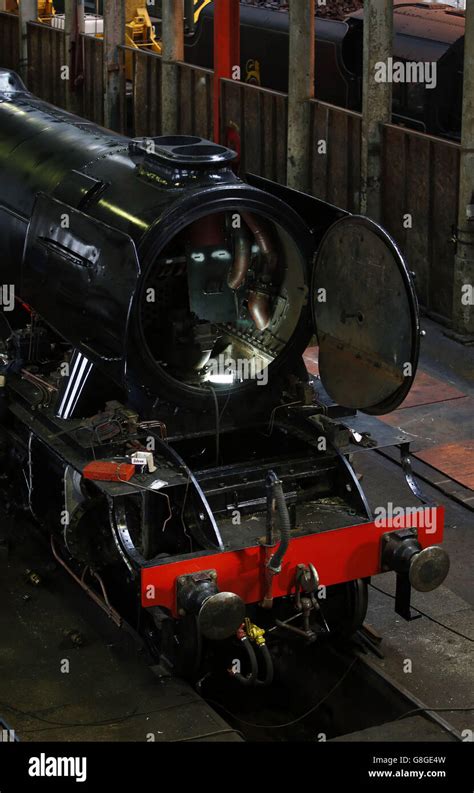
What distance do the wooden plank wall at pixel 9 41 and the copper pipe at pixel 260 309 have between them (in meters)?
12.0

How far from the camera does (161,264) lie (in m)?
7.07

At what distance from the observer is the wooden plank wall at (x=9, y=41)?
18.4 metres

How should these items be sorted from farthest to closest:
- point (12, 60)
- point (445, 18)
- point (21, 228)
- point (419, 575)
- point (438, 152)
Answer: point (12, 60) → point (445, 18) → point (438, 152) → point (21, 228) → point (419, 575)

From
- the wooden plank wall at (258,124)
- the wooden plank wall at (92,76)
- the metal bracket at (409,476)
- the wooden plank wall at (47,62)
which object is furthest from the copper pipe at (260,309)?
the wooden plank wall at (47,62)

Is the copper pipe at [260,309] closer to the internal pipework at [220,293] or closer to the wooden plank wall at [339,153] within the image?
the internal pipework at [220,293]

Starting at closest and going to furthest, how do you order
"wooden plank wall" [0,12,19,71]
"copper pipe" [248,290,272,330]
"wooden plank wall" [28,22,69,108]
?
"copper pipe" [248,290,272,330] < "wooden plank wall" [28,22,69,108] < "wooden plank wall" [0,12,19,71]

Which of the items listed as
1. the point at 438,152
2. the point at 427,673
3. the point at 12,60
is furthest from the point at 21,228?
the point at 12,60

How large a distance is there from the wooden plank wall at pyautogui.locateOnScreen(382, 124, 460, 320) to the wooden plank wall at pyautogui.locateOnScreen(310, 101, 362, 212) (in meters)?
0.45

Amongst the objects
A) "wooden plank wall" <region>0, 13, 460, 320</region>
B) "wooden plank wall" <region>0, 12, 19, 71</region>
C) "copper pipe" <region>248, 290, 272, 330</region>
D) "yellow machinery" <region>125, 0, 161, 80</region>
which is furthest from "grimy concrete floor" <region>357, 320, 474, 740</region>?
"wooden plank wall" <region>0, 12, 19, 71</region>

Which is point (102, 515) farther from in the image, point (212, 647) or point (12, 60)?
point (12, 60)

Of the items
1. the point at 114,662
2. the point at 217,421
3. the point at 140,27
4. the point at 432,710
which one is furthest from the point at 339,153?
the point at 432,710

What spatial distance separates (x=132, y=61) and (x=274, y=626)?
33.8 feet

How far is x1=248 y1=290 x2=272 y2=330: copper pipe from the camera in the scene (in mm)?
7391

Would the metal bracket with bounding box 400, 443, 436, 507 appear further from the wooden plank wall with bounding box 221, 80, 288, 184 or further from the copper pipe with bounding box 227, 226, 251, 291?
the wooden plank wall with bounding box 221, 80, 288, 184
